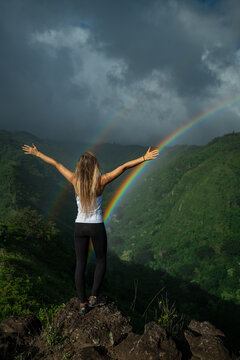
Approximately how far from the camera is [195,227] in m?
101

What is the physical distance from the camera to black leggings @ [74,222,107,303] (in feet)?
12.9

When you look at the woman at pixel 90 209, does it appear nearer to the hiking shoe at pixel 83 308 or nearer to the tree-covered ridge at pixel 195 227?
the hiking shoe at pixel 83 308

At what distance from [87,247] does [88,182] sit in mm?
1198

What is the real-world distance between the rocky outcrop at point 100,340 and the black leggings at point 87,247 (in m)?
0.46

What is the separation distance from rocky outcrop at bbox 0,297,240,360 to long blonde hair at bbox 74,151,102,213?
78.5 inches

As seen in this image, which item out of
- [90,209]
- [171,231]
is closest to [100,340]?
[90,209]

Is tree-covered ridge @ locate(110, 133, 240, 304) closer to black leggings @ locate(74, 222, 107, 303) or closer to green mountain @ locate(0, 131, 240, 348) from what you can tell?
green mountain @ locate(0, 131, 240, 348)

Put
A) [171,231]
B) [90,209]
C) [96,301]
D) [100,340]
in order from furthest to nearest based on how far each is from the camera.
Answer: [171,231], [96,301], [90,209], [100,340]

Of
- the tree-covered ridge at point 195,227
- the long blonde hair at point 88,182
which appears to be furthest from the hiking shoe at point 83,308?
the tree-covered ridge at point 195,227

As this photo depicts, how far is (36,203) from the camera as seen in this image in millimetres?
109688

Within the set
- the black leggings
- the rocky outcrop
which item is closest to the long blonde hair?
the black leggings

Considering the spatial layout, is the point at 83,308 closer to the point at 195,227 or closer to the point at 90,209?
the point at 90,209

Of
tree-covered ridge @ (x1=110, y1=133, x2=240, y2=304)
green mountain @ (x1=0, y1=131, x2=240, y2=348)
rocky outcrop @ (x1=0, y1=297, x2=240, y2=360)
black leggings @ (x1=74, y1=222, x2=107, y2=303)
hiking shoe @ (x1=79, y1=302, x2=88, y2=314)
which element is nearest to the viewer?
rocky outcrop @ (x1=0, y1=297, x2=240, y2=360)

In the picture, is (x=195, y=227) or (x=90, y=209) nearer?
(x=90, y=209)
